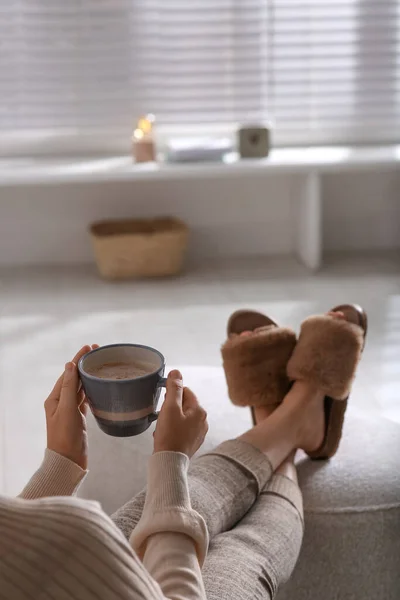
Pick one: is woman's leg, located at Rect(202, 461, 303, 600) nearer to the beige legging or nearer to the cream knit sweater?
the beige legging

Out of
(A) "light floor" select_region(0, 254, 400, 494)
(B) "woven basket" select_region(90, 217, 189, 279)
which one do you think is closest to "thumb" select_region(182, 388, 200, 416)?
(A) "light floor" select_region(0, 254, 400, 494)

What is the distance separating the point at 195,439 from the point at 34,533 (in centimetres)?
32

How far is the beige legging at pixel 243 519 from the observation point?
1.01 meters

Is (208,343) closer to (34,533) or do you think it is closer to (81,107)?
(81,107)

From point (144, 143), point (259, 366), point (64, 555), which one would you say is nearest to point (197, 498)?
point (259, 366)

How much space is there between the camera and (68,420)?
0.90 m

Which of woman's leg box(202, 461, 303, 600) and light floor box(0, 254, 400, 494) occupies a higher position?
woman's leg box(202, 461, 303, 600)

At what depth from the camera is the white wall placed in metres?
3.35

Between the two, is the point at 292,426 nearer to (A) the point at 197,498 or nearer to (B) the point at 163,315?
(A) the point at 197,498

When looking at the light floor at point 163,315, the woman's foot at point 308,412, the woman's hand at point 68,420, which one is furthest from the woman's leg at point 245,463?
the light floor at point 163,315

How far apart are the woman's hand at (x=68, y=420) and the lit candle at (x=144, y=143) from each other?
90.1 inches

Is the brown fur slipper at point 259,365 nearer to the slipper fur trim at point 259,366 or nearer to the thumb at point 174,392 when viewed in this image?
the slipper fur trim at point 259,366

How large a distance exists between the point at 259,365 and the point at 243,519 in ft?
1.16

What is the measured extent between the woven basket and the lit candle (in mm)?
280
